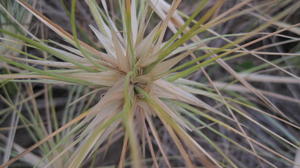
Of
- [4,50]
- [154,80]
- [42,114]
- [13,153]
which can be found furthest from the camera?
[42,114]

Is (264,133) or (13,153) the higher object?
(13,153)

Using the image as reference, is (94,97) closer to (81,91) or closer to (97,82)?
(81,91)

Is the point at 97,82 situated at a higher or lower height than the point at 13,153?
higher

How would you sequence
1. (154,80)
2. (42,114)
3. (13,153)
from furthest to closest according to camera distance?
(42,114) → (13,153) → (154,80)

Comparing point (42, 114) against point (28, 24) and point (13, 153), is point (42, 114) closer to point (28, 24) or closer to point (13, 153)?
point (13, 153)

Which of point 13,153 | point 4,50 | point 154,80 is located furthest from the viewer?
point 13,153

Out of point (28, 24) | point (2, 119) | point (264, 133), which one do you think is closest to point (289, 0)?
point (264, 133)

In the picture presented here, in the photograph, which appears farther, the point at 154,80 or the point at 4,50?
the point at 4,50

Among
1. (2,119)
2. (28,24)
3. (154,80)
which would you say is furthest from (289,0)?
(2,119)

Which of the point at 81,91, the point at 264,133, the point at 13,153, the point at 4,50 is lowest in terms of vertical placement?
the point at 264,133
